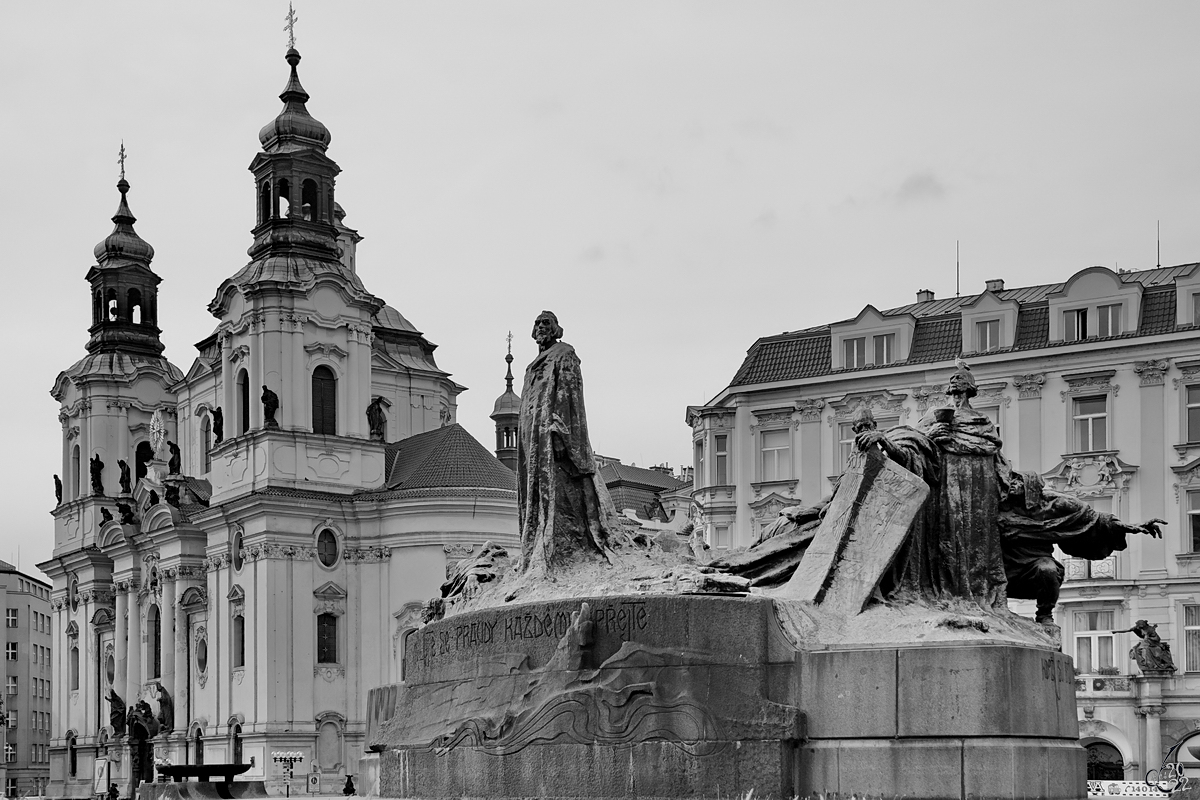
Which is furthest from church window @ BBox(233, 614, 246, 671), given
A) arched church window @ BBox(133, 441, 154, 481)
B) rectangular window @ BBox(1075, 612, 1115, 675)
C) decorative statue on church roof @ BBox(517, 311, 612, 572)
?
decorative statue on church roof @ BBox(517, 311, 612, 572)

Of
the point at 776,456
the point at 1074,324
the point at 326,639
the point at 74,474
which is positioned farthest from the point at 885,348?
the point at 74,474

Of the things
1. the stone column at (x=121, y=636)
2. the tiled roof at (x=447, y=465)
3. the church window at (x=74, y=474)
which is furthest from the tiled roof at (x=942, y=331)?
the church window at (x=74, y=474)

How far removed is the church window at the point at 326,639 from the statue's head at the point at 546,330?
4876 cm

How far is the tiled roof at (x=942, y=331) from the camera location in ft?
139

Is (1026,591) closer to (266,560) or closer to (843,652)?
(843,652)

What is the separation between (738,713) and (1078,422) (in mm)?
29394

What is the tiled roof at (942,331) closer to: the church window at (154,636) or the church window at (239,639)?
the church window at (239,639)

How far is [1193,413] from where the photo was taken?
41.2 metres

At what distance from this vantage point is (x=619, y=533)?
16.9 m

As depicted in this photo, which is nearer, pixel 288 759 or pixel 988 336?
pixel 988 336

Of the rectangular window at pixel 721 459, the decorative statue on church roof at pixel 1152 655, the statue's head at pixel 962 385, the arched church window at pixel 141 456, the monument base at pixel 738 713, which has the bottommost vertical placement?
the decorative statue on church roof at pixel 1152 655

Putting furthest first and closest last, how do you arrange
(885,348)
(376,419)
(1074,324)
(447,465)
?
(376,419) < (447,465) < (885,348) < (1074,324)

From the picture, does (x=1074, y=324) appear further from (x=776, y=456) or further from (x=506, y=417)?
(x=506, y=417)

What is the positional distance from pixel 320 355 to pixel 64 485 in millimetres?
22285
